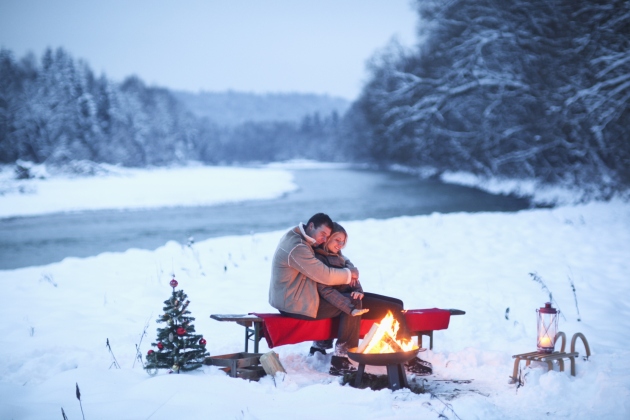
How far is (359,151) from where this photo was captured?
3637 inches

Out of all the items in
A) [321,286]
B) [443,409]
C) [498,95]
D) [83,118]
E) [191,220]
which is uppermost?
[83,118]

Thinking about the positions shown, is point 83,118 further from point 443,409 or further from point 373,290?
point 443,409

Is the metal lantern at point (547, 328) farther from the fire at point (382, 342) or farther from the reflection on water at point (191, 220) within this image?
the reflection on water at point (191, 220)

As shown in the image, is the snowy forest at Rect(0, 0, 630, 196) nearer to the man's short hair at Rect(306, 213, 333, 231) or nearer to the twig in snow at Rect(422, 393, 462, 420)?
the man's short hair at Rect(306, 213, 333, 231)

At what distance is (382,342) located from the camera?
4.84 m

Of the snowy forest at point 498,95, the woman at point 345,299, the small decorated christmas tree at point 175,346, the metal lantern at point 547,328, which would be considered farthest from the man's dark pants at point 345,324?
the snowy forest at point 498,95

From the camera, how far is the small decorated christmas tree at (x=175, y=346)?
15.5ft

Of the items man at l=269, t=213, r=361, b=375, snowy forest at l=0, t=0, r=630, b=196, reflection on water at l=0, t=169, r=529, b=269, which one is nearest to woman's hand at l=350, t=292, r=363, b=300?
man at l=269, t=213, r=361, b=375

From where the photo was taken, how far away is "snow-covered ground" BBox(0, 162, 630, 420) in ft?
13.2

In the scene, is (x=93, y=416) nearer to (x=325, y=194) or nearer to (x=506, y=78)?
(x=506, y=78)

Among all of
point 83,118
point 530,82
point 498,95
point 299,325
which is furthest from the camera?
point 83,118

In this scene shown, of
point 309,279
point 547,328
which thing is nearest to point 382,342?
point 309,279

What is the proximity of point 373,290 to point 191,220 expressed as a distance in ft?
46.3

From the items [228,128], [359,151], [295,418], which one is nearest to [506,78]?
[295,418]
